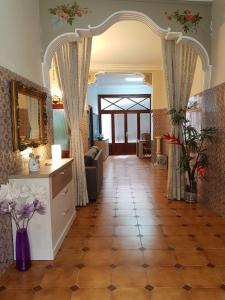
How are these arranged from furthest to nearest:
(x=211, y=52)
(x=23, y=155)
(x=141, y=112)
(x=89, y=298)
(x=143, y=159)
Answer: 1. (x=141, y=112)
2. (x=143, y=159)
3. (x=211, y=52)
4. (x=23, y=155)
5. (x=89, y=298)

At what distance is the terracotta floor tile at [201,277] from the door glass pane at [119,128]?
1090 centimetres

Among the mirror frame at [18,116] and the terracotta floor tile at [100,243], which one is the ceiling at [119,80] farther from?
the terracotta floor tile at [100,243]

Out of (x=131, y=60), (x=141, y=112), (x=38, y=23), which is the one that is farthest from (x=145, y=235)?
(x=141, y=112)

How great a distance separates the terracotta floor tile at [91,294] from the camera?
Result: 229 cm

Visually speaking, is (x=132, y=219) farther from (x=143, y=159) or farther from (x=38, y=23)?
(x=143, y=159)

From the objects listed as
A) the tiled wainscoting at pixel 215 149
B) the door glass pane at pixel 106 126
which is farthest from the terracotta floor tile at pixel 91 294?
the door glass pane at pixel 106 126

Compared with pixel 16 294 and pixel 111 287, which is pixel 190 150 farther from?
pixel 16 294

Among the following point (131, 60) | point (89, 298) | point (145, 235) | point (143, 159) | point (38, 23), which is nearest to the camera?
point (89, 298)

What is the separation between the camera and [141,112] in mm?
13328

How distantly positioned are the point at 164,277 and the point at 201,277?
363mm

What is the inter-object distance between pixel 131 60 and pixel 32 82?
520cm

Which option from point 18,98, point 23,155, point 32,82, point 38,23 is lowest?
point 23,155

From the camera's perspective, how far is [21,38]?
332 cm

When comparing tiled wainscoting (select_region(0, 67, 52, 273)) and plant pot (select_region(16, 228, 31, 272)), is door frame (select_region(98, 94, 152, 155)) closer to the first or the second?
tiled wainscoting (select_region(0, 67, 52, 273))
